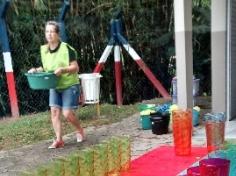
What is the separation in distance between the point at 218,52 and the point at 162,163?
11.7 ft

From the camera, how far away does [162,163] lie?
4.09 metres

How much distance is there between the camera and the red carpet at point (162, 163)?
377 cm

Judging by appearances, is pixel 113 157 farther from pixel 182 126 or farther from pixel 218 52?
pixel 218 52

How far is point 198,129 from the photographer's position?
6688 millimetres

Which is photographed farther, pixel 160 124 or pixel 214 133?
pixel 160 124

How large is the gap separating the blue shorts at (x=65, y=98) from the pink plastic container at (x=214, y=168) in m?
3.22

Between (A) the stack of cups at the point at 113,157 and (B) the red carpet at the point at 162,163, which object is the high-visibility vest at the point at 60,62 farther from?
(A) the stack of cups at the point at 113,157

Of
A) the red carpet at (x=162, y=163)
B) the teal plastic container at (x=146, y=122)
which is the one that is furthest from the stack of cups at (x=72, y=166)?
the teal plastic container at (x=146, y=122)

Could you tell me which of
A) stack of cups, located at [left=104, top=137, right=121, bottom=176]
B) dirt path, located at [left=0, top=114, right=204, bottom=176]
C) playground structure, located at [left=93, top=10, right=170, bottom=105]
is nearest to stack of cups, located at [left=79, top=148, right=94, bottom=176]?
stack of cups, located at [left=104, top=137, right=121, bottom=176]

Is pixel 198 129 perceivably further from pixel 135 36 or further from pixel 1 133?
pixel 135 36

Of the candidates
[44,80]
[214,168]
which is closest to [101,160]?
[214,168]

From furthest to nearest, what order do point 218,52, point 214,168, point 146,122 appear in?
point 218,52
point 146,122
point 214,168

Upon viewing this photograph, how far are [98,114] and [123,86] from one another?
9.22ft

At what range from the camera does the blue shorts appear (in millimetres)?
5852
